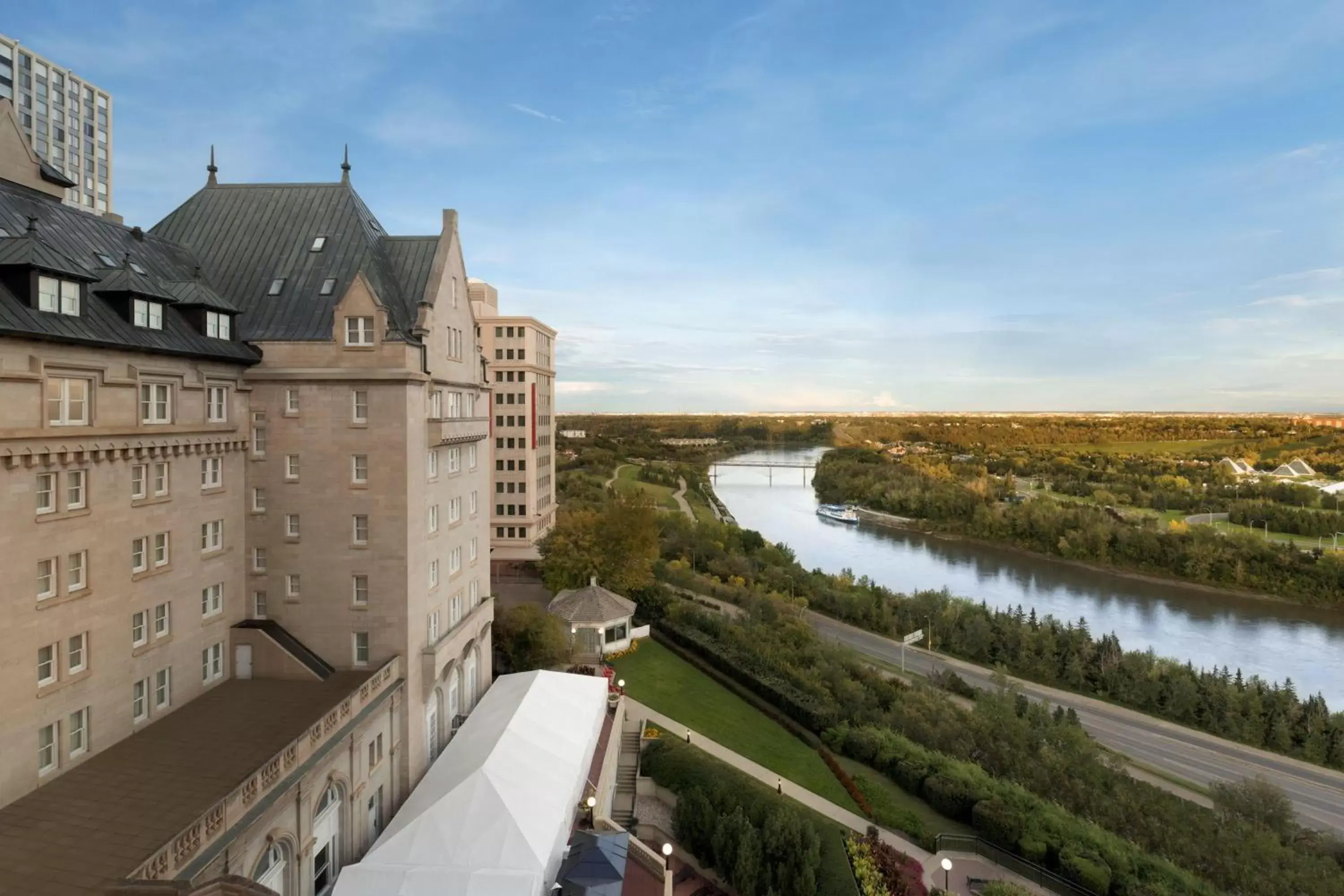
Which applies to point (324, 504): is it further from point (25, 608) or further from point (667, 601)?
point (667, 601)

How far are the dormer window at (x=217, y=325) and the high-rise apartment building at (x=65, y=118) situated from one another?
6116cm

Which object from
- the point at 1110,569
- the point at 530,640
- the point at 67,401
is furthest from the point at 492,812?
the point at 1110,569

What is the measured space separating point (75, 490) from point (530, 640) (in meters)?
22.8

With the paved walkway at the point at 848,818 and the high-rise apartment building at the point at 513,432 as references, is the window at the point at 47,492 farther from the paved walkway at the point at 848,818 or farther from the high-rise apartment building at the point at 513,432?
the high-rise apartment building at the point at 513,432

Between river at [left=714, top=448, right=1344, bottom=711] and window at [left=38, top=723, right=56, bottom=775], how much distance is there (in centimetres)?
6390

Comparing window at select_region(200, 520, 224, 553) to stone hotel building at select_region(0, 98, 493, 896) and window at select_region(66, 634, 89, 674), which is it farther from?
window at select_region(66, 634, 89, 674)

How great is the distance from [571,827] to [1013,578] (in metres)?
69.3

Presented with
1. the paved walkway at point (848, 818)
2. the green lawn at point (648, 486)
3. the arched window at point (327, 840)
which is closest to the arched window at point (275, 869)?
the arched window at point (327, 840)

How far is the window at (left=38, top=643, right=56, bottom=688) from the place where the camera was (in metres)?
16.4

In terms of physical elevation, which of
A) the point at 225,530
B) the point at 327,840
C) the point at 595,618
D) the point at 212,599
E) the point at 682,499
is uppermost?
the point at 225,530

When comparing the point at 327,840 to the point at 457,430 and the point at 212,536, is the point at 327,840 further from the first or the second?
the point at 457,430

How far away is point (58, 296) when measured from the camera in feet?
57.8

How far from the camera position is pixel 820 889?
2225cm

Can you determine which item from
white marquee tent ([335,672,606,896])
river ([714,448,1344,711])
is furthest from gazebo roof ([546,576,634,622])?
river ([714,448,1344,711])
